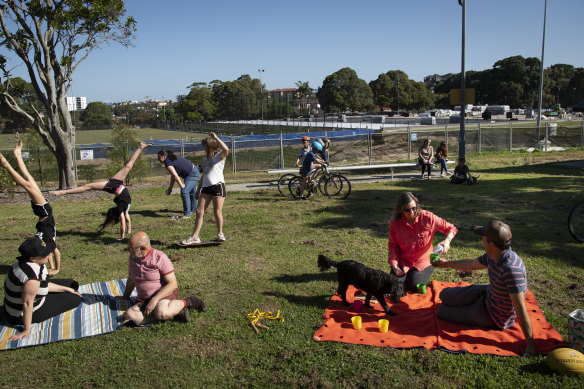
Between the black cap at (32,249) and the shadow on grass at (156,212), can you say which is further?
the shadow on grass at (156,212)

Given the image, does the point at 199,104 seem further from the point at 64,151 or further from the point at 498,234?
the point at 498,234

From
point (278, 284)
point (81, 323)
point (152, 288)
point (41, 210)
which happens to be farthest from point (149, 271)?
point (41, 210)

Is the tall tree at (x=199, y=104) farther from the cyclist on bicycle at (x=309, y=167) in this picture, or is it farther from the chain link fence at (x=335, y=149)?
the cyclist on bicycle at (x=309, y=167)

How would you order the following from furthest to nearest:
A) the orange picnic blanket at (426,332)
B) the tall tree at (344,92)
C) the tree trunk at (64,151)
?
the tall tree at (344,92) → the tree trunk at (64,151) → the orange picnic blanket at (426,332)

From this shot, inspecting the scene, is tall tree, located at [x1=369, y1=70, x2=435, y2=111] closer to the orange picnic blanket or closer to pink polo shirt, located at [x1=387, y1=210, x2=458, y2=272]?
pink polo shirt, located at [x1=387, y1=210, x2=458, y2=272]

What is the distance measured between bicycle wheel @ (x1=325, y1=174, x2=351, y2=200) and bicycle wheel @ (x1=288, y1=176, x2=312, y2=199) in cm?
54

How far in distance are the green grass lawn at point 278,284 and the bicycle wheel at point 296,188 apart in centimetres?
46

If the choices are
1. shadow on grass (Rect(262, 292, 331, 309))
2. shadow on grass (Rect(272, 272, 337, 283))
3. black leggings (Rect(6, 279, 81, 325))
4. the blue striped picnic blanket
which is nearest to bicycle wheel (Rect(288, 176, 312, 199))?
shadow on grass (Rect(272, 272, 337, 283))

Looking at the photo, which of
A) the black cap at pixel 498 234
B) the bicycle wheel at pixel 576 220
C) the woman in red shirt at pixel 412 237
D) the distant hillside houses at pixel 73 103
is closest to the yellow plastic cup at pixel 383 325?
the woman in red shirt at pixel 412 237

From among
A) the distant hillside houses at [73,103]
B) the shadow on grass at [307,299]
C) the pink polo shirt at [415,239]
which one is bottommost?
the shadow on grass at [307,299]

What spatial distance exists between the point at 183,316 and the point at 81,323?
114cm

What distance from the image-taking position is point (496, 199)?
10.6 m

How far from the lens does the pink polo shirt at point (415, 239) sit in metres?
5.03

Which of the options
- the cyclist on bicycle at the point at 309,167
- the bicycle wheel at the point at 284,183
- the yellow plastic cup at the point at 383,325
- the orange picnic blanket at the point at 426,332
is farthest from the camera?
the bicycle wheel at the point at 284,183
